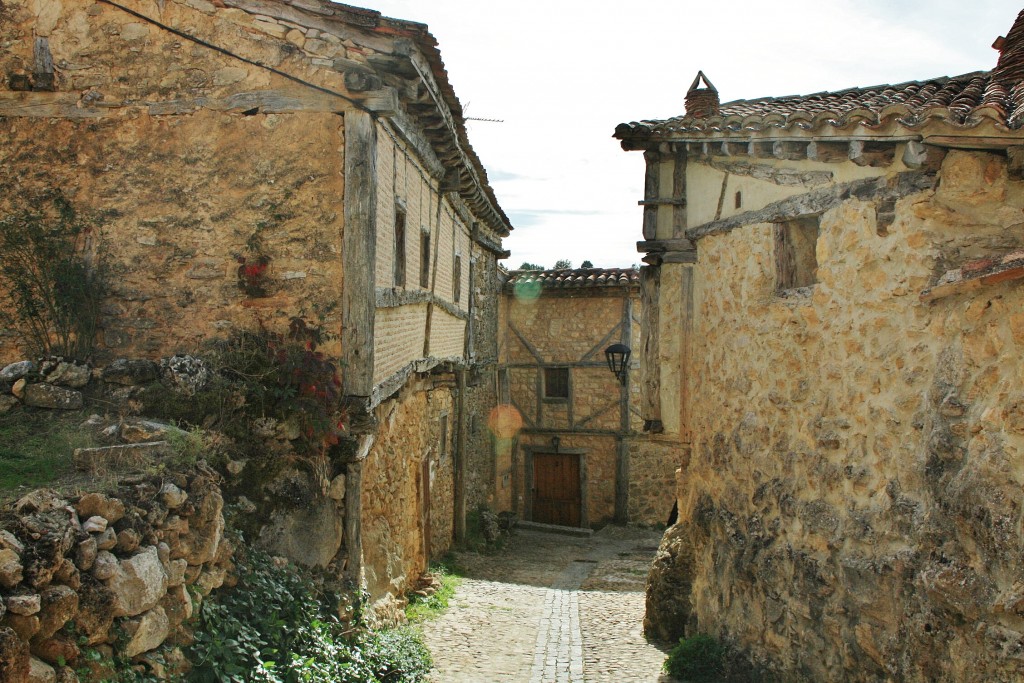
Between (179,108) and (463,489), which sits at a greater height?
(179,108)

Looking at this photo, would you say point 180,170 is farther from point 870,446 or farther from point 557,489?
point 557,489

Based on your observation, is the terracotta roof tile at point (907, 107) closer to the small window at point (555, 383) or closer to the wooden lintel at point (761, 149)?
the wooden lintel at point (761, 149)

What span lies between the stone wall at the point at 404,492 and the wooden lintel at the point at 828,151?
4.50 meters

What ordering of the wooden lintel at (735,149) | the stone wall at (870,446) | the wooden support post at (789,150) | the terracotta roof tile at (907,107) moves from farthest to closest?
the wooden lintel at (735,149) < the wooden support post at (789,150) < the terracotta roof tile at (907,107) < the stone wall at (870,446)

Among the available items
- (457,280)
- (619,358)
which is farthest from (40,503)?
(619,358)

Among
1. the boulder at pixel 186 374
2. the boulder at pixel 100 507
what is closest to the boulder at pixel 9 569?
the boulder at pixel 100 507

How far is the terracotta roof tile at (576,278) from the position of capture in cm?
1852

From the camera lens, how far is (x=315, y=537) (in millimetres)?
6773

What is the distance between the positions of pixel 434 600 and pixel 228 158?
5.76 meters

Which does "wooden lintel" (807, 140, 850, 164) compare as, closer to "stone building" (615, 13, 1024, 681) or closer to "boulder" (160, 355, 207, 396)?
"stone building" (615, 13, 1024, 681)

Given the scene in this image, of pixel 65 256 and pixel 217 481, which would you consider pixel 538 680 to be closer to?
pixel 217 481

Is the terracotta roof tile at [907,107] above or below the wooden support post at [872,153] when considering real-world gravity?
above

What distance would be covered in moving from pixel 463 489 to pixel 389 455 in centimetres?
544

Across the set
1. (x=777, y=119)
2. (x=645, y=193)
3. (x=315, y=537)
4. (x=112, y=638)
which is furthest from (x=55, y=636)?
(x=645, y=193)
